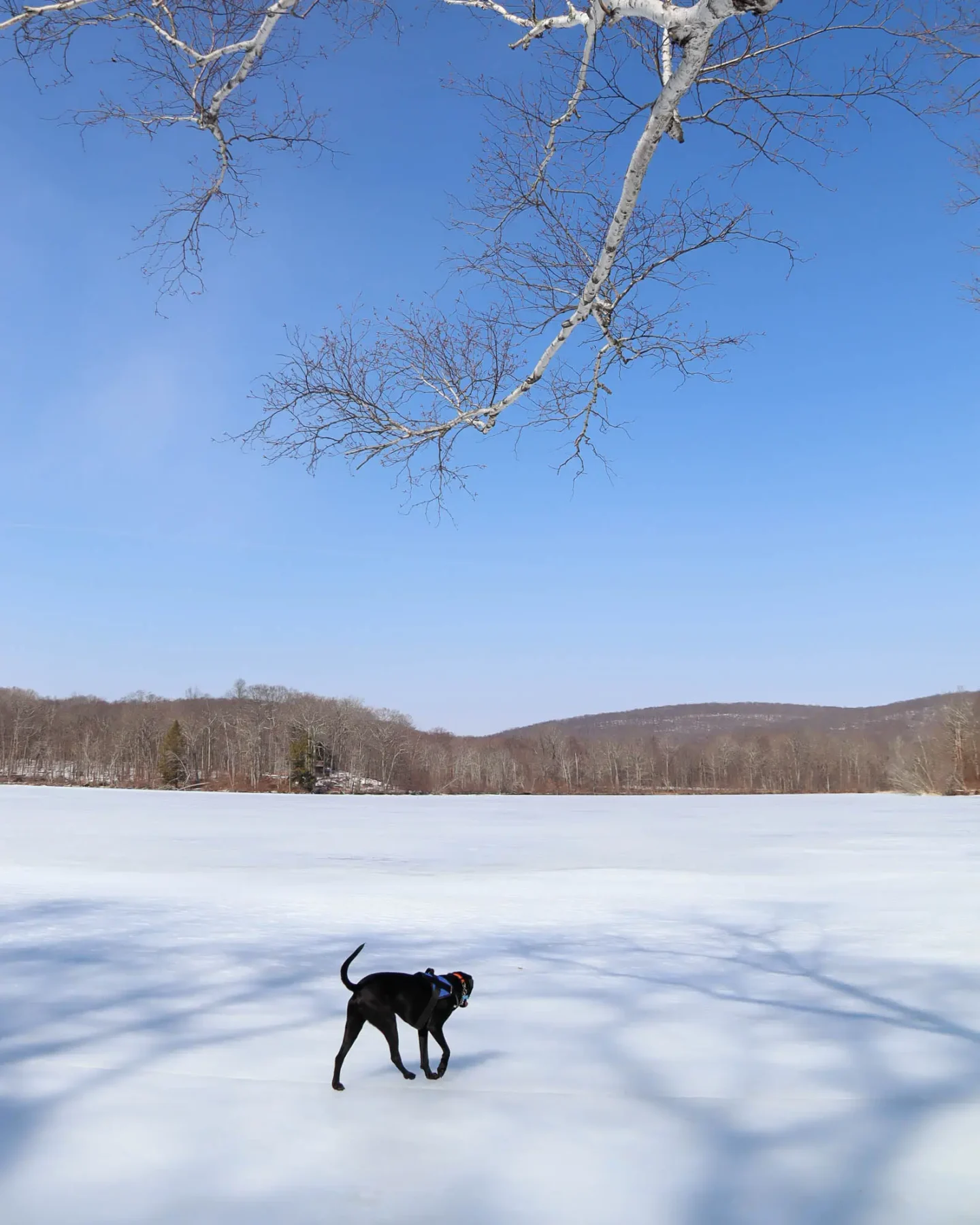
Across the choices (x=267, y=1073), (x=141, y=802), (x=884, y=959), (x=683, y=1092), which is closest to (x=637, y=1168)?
(x=683, y=1092)

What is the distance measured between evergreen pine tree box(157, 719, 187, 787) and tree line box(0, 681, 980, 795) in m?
0.10

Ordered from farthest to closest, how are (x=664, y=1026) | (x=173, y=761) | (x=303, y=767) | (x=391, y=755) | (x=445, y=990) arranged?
(x=391, y=755)
(x=173, y=761)
(x=303, y=767)
(x=664, y=1026)
(x=445, y=990)

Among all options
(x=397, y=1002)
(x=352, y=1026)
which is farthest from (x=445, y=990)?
(x=352, y=1026)

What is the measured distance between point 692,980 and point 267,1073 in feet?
7.14

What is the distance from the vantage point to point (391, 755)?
57.8 metres

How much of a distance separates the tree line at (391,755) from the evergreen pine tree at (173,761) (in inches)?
3.9

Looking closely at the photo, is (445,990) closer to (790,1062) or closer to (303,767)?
(790,1062)

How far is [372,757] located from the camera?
5694 centimetres

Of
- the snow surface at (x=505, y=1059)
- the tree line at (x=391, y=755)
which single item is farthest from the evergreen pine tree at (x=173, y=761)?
the snow surface at (x=505, y=1059)

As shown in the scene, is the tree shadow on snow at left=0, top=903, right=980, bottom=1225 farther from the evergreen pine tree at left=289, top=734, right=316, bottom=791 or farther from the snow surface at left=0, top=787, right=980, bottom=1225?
the evergreen pine tree at left=289, top=734, right=316, bottom=791

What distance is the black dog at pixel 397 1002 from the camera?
2107mm

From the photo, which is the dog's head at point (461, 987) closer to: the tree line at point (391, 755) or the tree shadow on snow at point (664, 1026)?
the tree shadow on snow at point (664, 1026)

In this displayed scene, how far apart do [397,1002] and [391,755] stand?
186ft

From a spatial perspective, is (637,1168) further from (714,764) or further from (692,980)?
(714,764)
